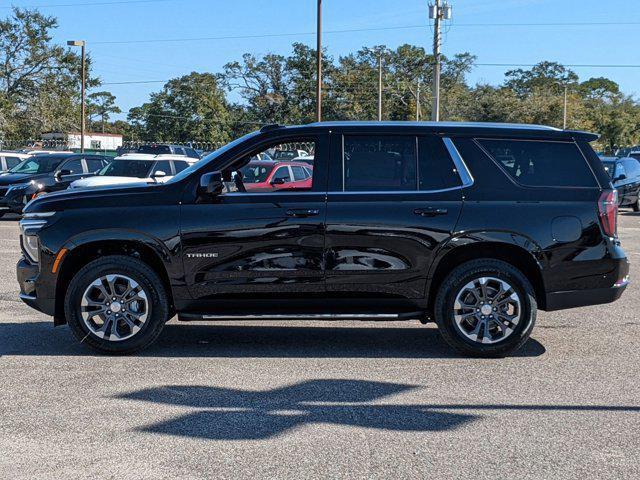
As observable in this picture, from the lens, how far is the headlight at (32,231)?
7.02 metres

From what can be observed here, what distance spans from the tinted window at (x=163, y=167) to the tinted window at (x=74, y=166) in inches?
134

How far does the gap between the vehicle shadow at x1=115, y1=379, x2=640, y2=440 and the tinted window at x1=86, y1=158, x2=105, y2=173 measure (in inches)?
670

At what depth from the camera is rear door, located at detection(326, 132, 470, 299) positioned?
6902 mm

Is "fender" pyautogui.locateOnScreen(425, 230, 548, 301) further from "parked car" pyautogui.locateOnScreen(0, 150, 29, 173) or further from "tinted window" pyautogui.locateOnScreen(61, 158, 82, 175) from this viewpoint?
"parked car" pyautogui.locateOnScreen(0, 150, 29, 173)

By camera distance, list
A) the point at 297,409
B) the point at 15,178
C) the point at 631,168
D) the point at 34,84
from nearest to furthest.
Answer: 1. the point at 297,409
2. the point at 15,178
3. the point at 631,168
4. the point at 34,84

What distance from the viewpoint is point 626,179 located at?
25.4m

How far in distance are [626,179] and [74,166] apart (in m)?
15.9

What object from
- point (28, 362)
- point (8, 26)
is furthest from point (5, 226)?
point (8, 26)

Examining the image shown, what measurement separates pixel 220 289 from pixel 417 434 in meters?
2.46

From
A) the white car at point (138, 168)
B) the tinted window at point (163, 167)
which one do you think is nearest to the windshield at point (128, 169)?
the white car at point (138, 168)

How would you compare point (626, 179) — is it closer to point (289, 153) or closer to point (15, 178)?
point (289, 153)

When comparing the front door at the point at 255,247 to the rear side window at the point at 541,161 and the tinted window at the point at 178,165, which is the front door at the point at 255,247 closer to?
the rear side window at the point at 541,161

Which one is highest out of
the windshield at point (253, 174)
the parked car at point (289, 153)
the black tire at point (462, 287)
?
the parked car at point (289, 153)

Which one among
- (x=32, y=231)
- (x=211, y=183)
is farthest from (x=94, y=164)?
(x=211, y=183)
